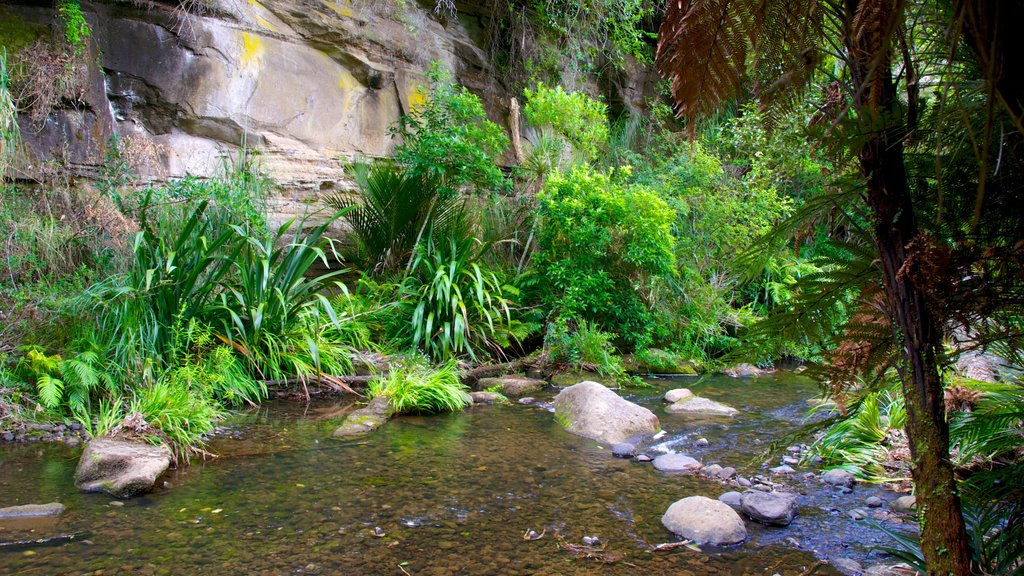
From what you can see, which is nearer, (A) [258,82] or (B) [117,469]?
(B) [117,469]

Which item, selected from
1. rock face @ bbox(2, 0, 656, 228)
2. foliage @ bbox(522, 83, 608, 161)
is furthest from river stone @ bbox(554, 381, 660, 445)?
foliage @ bbox(522, 83, 608, 161)

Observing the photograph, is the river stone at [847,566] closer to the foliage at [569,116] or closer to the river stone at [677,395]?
the river stone at [677,395]

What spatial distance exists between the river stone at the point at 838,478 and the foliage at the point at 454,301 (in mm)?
3552

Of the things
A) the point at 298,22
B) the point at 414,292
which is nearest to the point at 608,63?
the point at 298,22

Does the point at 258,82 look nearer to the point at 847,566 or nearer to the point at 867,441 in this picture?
the point at 867,441

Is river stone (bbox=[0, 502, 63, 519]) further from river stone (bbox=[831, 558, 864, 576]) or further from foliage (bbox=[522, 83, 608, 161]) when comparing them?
foliage (bbox=[522, 83, 608, 161])

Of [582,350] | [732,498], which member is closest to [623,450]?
[732,498]

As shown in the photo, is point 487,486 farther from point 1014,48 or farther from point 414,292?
point 414,292

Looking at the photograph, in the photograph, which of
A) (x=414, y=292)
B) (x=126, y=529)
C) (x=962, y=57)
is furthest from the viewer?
(x=414, y=292)

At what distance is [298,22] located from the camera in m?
8.19

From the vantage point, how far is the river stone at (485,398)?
5.44 m

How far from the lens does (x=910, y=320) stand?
47.3 inches

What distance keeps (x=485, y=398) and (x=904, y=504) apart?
332 cm

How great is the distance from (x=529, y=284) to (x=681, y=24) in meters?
5.94
